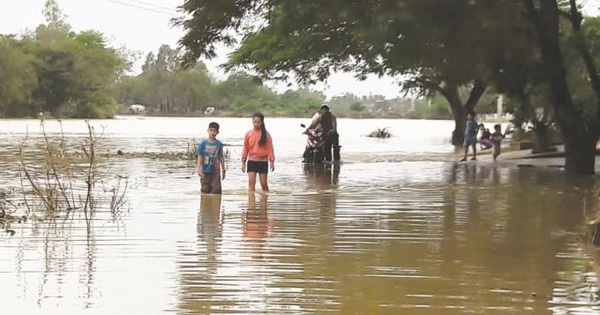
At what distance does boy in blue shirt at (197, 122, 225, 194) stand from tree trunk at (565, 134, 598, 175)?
9.36m

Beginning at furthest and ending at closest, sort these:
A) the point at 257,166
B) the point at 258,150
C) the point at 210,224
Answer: the point at 257,166, the point at 258,150, the point at 210,224

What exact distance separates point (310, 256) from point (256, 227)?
2071 millimetres

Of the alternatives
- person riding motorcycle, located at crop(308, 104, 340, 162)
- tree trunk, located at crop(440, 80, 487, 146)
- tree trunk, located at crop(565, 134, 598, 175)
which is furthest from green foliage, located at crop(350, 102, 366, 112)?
tree trunk, located at crop(565, 134, 598, 175)

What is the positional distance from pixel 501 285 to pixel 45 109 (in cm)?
9120

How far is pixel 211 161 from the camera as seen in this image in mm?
13438

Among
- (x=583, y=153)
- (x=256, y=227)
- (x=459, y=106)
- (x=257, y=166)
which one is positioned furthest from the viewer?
(x=459, y=106)

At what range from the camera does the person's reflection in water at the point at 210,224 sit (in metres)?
8.36

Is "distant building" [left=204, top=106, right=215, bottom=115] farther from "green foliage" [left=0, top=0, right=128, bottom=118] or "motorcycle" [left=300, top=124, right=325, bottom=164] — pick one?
"motorcycle" [left=300, top=124, right=325, bottom=164]

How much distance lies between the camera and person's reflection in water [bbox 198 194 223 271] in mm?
8359

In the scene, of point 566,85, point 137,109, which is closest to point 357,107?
point 137,109

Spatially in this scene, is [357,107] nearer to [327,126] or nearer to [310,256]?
[327,126]

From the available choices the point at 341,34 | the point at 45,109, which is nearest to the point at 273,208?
the point at 341,34

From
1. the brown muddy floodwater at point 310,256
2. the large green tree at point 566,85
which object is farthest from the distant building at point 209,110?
the brown muddy floodwater at point 310,256

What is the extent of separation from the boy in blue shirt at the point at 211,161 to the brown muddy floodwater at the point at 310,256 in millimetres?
300
